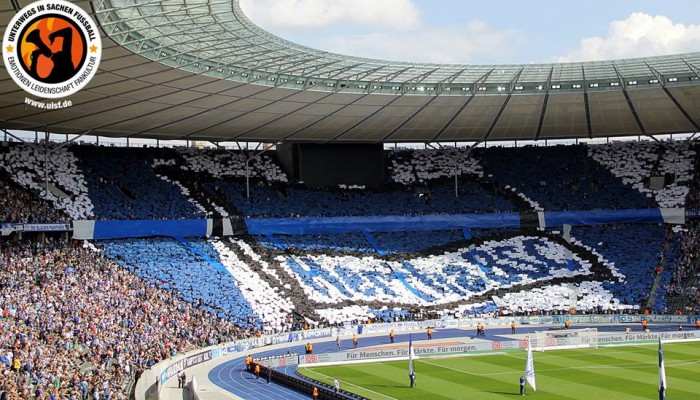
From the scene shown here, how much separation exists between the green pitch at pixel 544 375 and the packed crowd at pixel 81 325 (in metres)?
8.29

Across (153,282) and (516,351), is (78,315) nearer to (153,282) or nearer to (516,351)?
(153,282)

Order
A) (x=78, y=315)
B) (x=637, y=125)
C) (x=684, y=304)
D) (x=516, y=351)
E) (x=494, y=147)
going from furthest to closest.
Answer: (x=494, y=147)
(x=637, y=125)
(x=684, y=304)
(x=516, y=351)
(x=78, y=315)

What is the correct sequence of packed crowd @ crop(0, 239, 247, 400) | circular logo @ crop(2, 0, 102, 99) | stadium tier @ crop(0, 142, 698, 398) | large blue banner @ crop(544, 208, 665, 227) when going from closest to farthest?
1. circular logo @ crop(2, 0, 102, 99)
2. packed crowd @ crop(0, 239, 247, 400)
3. stadium tier @ crop(0, 142, 698, 398)
4. large blue banner @ crop(544, 208, 665, 227)

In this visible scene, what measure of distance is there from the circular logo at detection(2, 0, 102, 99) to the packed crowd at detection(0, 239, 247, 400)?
9388 mm

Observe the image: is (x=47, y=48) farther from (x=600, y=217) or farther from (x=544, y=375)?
(x=600, y=217)

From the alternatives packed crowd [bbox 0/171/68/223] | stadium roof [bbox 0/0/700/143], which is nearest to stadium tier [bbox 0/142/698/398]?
packed crowd [bbox 0/171/68/223]

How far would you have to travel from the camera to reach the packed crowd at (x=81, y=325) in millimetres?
32250

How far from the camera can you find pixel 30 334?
121ft

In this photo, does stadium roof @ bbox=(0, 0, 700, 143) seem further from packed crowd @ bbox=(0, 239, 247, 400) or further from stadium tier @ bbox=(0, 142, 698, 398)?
packed crowd @ bbox=(0, 239, 247, 400)

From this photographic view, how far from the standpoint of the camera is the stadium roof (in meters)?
38.9

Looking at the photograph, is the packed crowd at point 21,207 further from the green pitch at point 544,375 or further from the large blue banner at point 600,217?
the large blue banner at point 600,217

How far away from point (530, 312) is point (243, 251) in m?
19.1

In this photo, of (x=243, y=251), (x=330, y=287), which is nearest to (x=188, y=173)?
(x=243, y=251)

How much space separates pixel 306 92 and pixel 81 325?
18.1 metres
